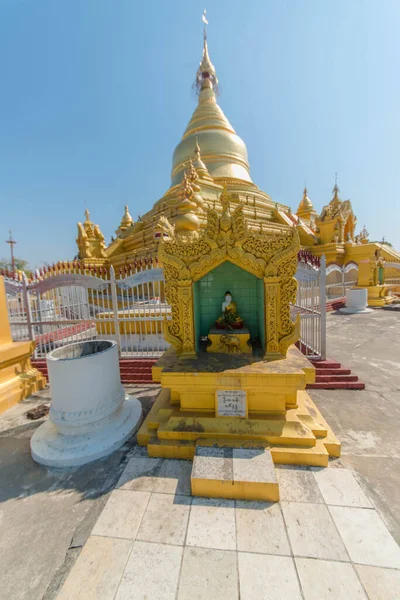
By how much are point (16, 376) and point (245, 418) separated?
5.30 metres

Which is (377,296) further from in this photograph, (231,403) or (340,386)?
(231,403)

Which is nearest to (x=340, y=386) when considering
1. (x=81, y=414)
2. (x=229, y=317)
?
(x=229, y=317)

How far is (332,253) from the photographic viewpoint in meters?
22.2

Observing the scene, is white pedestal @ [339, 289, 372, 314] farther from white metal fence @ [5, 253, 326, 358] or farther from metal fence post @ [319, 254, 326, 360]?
metal fence post @ [319, 254, 326, 360]

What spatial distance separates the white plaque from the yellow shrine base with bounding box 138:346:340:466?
68 millimetres

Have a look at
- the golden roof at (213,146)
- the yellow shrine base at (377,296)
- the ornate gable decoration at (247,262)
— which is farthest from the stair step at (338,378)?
the golden roof at (213,146)

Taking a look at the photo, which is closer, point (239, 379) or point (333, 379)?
point (239, 379)

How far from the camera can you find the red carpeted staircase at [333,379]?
5348mm

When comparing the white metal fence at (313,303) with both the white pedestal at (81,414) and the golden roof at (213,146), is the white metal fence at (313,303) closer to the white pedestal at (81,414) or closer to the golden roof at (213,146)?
the white pedestal at (81,414)

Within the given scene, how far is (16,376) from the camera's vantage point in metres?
5.56

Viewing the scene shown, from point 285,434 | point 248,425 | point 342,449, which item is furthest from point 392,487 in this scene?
point 248,425

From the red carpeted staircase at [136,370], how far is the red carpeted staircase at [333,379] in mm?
3877

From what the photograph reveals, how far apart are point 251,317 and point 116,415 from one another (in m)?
3.05

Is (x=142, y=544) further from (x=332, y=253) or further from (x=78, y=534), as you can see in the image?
(x=332, y=253)
